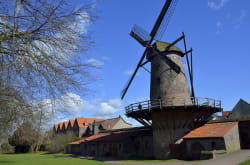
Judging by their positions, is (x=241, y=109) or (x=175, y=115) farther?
(x=241, y=109)

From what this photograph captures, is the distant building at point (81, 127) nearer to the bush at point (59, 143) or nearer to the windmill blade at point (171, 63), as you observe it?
the bush at point (59, 143)

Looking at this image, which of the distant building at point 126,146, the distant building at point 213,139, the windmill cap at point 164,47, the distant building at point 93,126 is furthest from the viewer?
the distant building at point 93,126

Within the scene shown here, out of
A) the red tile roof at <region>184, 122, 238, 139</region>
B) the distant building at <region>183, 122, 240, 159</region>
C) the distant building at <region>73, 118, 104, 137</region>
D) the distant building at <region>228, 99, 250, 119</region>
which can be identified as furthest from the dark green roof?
the distant building at <region>73, 118, 104, 137</region>

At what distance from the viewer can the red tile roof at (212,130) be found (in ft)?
56.0

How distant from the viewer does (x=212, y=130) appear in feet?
60.3

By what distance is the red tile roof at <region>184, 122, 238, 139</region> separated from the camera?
17.1m

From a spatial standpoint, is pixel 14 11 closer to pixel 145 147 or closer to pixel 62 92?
pixel 62 92

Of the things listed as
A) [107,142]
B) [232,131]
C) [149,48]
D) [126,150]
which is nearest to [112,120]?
[107,142]

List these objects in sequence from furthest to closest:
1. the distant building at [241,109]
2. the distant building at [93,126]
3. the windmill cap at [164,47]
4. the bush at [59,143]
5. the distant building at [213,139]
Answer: the distant building at [93,126] < the bush at [59,143] < the distant building at [241,109] < the windmill cap at [164,47] < the distant building at [213,139]

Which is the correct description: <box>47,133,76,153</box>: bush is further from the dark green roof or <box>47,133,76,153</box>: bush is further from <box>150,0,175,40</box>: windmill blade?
<box>150,0,175,40</box>: windmill blade

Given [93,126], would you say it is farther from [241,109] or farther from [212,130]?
[212,130]

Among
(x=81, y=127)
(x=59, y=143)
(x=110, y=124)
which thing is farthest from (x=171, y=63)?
(x=81, y=127)

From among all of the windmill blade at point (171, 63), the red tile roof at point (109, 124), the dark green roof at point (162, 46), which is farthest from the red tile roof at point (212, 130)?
the red tile roof at point (109, 124)

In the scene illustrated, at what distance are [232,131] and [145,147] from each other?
32.0 ft
